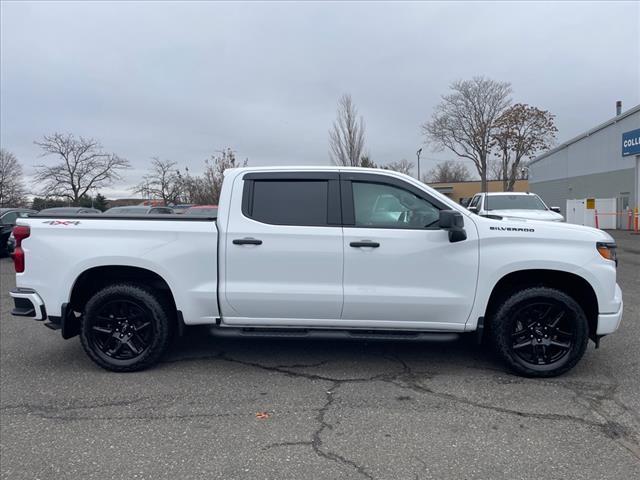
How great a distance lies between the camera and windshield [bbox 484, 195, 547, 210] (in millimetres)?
12773

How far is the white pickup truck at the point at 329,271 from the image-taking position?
4160 mm

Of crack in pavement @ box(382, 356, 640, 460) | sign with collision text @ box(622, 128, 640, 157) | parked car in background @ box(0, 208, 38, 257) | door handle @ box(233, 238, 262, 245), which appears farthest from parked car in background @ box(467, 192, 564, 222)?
parked car in background @ box(0, 208, 38, 257)

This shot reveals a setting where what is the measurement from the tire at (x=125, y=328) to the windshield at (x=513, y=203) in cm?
1065

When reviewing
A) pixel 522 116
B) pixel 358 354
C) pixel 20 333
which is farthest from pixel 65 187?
pixel 358 354

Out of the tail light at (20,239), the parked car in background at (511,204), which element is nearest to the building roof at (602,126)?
the parked car in background at (511,204)

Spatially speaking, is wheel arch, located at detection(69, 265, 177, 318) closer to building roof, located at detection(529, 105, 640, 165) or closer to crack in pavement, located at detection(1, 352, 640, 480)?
crack in pavement, located at detection(1, 352, 640, 480)

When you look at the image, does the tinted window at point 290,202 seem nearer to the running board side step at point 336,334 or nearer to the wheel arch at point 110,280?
the running board side step at point 336,334

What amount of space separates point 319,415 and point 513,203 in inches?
433

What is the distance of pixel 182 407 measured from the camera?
147 inches

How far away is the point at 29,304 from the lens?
4395mm

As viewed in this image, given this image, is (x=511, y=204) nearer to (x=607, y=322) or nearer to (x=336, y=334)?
(x=607, y=322)

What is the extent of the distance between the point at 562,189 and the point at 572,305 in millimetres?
31833

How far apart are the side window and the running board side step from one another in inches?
39.0

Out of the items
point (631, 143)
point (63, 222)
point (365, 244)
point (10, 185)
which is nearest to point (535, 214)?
point (365, 244)
